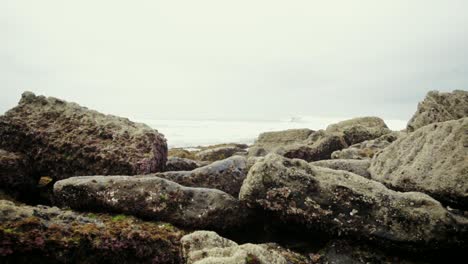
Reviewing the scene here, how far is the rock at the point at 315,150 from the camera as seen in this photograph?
16500 millimetres

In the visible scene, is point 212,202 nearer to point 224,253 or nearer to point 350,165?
point 224,253

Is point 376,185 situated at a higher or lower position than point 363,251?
higher

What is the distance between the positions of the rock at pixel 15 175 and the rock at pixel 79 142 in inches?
25.8

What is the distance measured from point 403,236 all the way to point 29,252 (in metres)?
6.25

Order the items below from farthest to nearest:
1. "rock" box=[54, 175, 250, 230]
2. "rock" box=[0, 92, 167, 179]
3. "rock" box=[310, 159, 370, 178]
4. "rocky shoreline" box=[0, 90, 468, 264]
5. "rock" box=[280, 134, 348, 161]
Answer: "rock" box=[280, 134, 348, 161]
"rock" box=[310, 159, 370, 178]
"rock" box=[0, 92, 167, 179]
"rock" box=[54, 175, 250, 230]
"rocky shoreline" box=[0, 90, 468, 264]

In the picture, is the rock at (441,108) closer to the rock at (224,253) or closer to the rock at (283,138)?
the rock at (224,253)

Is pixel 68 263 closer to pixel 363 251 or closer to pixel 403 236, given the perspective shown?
pixel 363 251

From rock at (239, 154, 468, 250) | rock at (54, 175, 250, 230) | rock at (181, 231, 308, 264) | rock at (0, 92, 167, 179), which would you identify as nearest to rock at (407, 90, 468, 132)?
rock at (239, 154, 468, 250)

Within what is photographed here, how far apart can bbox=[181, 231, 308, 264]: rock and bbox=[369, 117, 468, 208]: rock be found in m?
3.73

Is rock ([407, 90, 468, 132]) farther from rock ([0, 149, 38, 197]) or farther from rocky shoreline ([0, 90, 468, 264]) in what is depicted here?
rock ([0, 149, 38, 197])

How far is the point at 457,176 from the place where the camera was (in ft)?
24.1

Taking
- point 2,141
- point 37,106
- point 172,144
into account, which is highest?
point 37,106

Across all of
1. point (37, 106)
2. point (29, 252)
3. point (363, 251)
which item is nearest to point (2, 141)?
point (37, 106)

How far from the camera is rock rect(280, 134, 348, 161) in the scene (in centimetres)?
1650
